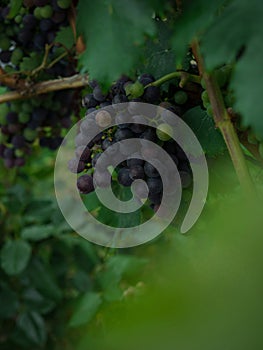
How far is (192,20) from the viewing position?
42 cm

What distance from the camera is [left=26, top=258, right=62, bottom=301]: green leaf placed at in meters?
1.76

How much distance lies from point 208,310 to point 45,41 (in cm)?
89

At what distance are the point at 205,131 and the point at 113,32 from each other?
206mm

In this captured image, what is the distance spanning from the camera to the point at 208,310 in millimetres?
188

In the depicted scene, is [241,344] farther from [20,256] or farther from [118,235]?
[20,256]

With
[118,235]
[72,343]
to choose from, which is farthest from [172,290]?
[72,343]

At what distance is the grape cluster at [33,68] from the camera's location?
97 cm

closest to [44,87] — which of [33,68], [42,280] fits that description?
[33,68]

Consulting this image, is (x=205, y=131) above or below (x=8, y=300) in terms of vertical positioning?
above

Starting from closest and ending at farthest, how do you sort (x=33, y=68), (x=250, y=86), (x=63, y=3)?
(x=250, y=86), (x=63, y=3), (x=33, y=68)

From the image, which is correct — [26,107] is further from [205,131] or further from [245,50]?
[245,50]

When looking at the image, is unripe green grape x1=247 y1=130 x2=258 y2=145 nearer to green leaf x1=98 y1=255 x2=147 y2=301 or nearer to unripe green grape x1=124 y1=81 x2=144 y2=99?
unripe green grape x1=124 y1=81 x2=144 y2=99

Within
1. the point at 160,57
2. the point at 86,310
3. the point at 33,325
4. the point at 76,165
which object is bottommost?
the point at 33,325

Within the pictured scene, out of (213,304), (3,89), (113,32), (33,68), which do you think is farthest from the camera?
(3,89)
